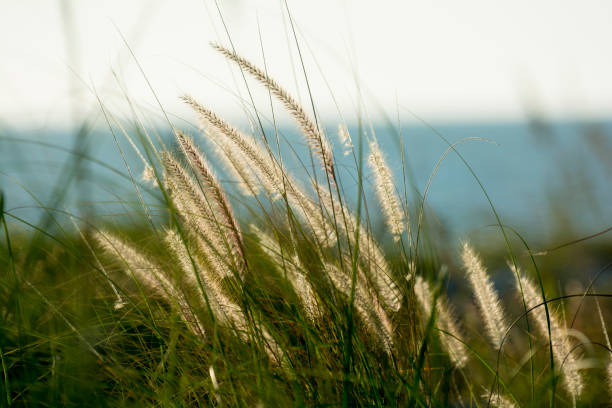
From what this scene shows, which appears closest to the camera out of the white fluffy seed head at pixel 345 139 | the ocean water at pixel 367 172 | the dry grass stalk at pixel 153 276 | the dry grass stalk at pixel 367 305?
the dry grass stalk at pixel 367 305

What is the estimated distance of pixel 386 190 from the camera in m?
1.39

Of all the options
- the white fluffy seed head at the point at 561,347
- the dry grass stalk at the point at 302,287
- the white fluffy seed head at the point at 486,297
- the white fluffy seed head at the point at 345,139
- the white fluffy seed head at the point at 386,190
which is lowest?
the white fluffy seed head at the point at 561,347

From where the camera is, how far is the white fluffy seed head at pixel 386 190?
1390 mm

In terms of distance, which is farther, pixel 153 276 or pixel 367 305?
pixel 153 276

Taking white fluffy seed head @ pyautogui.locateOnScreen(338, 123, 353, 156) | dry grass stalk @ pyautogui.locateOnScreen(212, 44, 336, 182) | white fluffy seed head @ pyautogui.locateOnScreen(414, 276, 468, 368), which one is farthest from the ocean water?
white fluffy seed head @ pyautogui.locateOnScreen(414, 276, 468, 368)

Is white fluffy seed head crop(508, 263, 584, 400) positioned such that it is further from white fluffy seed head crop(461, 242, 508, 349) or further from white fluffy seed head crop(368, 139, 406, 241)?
white fluffy seed head crop(368, 139, 406, 241)

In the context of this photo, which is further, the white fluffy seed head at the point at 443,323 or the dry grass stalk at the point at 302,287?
the white fluffy seed head at the point at 443,323

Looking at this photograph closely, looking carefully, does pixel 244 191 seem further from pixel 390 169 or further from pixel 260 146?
pixel 390 169

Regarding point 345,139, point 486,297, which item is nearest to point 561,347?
point 486,297

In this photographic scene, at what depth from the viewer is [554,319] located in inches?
57.9

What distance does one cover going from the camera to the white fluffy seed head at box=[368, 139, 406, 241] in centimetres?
139

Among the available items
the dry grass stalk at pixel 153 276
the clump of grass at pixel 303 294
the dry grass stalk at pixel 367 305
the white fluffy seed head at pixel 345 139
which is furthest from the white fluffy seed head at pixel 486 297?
the dry grass stalk at pixel 153 276

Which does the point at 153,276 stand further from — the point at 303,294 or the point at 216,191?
the point at 303,294

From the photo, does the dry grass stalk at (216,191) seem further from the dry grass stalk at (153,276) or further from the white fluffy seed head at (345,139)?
the white fluffy seed head at (345,139)
